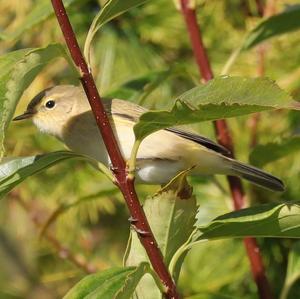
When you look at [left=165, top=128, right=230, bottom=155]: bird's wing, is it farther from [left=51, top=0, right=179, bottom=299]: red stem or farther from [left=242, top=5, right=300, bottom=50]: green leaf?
[left=51, top=0, right=179, bottom=299]: red stem

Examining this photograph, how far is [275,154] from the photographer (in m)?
2.29

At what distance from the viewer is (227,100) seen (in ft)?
4.56

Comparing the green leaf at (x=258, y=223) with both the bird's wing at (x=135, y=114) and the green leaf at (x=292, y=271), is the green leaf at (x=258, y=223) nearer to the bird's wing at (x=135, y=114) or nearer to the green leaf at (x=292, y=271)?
the green leaf at (x=292, y=271)

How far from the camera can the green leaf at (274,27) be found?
2398 millimetres

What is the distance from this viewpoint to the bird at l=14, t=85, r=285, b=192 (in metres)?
2.30

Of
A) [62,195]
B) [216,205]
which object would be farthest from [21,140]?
[216,205]

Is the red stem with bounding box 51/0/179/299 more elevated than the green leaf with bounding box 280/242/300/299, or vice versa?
the red stem with bounding box 51/0/179/299

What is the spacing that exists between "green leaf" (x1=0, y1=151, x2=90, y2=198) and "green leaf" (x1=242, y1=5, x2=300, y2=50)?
89cm

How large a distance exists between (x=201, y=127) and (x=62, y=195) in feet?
2.64

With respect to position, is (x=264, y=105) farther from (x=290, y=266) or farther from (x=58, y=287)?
(x=58, y=287)

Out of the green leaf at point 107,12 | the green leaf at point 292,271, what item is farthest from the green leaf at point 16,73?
the green leaf at point 292,271

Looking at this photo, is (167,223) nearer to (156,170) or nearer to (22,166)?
(22,166)

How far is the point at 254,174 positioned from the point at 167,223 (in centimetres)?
72

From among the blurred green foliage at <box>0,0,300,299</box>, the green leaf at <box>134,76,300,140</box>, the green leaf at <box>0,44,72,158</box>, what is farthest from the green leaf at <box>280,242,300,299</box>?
the green leaf at <box>0,44,72,158</box>
